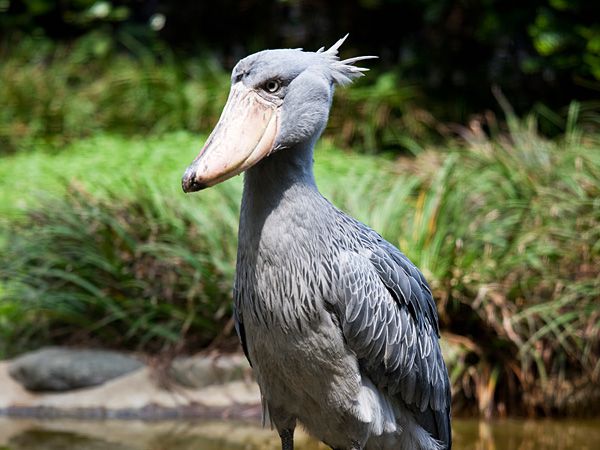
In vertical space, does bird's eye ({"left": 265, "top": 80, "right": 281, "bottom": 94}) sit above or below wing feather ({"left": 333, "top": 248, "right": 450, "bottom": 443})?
above

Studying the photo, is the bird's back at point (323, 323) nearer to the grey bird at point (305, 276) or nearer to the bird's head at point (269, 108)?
the grey bird at point (305, 276)

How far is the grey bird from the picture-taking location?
3176 mm

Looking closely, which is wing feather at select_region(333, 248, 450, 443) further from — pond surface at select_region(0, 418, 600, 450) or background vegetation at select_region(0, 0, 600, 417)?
background vegetation at select_region(0, 0, 600, 417)

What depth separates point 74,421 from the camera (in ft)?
18.4

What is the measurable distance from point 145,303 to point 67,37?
21.8 ft

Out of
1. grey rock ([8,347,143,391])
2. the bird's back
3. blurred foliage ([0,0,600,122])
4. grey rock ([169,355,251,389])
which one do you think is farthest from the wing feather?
blurred foliage ([0,0,600,122])

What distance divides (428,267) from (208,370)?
128 centimetres

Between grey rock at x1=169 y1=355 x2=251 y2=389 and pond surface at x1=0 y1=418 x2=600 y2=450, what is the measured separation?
251mm

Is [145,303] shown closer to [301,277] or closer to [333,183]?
[333,183]

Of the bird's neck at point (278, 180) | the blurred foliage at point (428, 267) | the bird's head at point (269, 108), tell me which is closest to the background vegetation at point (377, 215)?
the blurred foliage at point (428, 267)

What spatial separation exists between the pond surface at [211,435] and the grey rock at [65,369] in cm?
23

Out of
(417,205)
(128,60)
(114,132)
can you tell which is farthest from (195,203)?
(128,60)

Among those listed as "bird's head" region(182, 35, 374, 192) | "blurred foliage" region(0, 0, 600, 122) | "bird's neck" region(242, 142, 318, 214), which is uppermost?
"blurred foliage" region(0, 0, 600, 122)

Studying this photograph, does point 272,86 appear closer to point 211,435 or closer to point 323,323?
point 323,323
